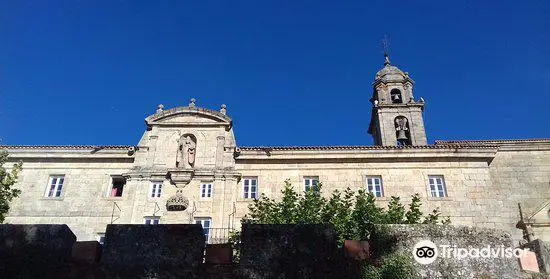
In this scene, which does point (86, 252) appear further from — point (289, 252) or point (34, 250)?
point (289, 252)

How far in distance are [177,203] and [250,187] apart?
4.13m

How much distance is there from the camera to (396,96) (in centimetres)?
3644

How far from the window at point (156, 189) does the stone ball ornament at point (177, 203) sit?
1072 millimetres

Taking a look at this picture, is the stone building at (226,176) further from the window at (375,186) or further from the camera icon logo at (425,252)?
the camera icon logo at (425,252)

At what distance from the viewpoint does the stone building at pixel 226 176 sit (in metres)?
23.5

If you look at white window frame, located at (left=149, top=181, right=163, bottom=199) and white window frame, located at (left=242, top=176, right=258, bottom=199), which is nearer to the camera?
white window frame, located at (left=149, top=181, right=163, bottom=199)

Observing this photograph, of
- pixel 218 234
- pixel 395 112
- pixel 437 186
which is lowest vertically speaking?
pixel 218 234

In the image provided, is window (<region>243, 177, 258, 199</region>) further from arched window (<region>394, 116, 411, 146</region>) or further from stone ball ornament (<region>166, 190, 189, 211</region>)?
arched window (<region>394, 116, 411, 146</region>)

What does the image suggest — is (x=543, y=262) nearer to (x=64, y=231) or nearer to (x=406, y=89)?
(x=64, y=231)

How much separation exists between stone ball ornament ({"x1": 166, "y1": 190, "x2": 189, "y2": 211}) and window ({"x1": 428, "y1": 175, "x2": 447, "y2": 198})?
44.1 ft

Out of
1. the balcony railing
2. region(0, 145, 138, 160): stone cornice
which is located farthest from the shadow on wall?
region(0, 145, 138, 160): stone cornice

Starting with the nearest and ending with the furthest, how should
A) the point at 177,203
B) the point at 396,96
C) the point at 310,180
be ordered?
the point at 177,203
the point at 310,180
the point at 396,96

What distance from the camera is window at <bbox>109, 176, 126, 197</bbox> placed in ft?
82.1

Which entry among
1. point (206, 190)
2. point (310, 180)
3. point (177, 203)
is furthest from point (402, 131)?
point (177, 203)
